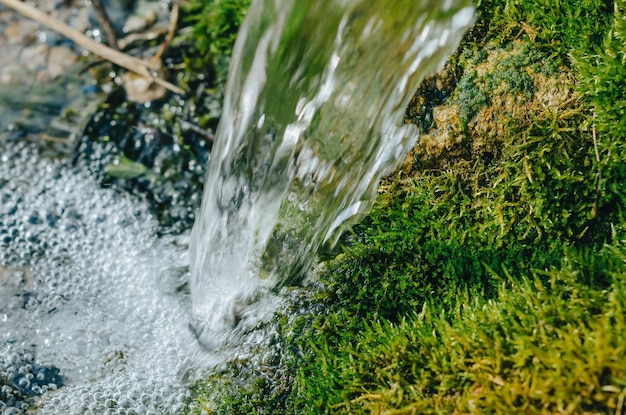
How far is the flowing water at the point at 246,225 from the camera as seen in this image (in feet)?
7.25

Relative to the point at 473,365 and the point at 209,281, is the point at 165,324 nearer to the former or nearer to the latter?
the point at 209,281

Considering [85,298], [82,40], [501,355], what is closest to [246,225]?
[85,298]

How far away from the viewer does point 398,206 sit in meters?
2.24

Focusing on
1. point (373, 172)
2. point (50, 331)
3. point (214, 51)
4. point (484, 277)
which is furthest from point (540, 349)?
point (214, 51)

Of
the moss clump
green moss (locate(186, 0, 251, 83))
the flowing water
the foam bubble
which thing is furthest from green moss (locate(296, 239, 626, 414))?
green moss (locate(186, 0, 251, 83))

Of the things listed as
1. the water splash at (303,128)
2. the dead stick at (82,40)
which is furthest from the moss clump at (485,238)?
the dead stick at (82,40)

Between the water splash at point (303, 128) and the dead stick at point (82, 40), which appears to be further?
the dead stick at point (82, 40)

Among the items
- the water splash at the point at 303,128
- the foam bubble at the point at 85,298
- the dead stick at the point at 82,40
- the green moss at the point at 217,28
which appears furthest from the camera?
the dead stick at the point at 82,40

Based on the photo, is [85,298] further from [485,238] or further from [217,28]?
[485,238]

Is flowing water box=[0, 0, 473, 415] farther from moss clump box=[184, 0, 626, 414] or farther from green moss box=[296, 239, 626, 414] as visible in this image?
green moss box=[296, 239, 626, 414]

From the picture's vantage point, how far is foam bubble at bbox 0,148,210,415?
2365 millimetres

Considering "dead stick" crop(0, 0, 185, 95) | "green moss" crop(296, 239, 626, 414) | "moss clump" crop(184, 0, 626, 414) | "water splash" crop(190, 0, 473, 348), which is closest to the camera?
"green moss" crop(296, 239, 626, 414)

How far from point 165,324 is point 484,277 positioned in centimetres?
155

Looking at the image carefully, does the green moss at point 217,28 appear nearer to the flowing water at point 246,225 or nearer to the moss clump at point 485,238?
the flowing water at point 246,225
